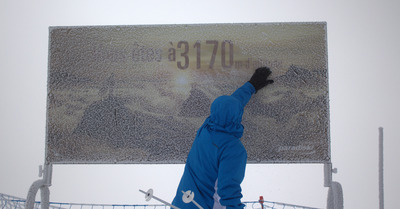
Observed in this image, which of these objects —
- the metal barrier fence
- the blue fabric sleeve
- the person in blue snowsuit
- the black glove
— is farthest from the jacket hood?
the metal barrier fence

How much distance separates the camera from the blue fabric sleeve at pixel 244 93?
1.53 metres

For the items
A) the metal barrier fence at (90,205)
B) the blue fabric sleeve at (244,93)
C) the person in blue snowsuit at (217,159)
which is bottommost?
Answer: the metal barrier fence at (90,205)

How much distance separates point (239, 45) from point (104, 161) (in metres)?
0.95

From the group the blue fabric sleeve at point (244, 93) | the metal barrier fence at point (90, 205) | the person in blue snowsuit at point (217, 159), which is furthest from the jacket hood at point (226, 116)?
the metal barrier fence at point (90, 205)

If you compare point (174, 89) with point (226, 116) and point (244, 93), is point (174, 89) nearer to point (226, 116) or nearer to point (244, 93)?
point (244, 93)

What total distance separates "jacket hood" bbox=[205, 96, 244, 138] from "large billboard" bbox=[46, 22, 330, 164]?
36 centimetres

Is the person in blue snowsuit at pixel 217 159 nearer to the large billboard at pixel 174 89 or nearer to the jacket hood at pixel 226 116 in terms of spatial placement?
the jacket hood at pixel 226 116

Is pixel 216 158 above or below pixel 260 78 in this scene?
below

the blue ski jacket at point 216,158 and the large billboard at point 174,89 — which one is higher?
the large billboard at point 174,89

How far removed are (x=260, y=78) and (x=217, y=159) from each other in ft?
1.85

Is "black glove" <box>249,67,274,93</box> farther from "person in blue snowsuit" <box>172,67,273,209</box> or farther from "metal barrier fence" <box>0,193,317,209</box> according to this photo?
"metal barrier fence" <box>0,193,317,209</box>

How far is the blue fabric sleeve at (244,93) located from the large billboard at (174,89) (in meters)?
0.07

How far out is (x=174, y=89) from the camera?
1680mm

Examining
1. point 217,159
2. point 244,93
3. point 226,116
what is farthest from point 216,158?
point 244,93
